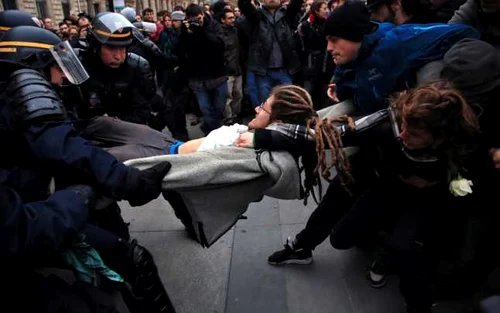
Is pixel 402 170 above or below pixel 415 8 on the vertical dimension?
below

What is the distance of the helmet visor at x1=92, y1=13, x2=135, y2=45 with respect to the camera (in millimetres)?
2887

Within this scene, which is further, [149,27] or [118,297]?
[149,27]

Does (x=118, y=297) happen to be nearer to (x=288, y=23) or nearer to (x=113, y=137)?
(x=113, y=137)

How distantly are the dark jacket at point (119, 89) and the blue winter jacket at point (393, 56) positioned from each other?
166 centimetres

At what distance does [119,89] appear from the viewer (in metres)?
3.14

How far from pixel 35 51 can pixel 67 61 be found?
15 cm

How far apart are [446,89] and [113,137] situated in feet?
5.92

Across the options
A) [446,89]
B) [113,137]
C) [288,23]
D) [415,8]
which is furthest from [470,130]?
[288,23]

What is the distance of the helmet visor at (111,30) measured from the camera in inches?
114

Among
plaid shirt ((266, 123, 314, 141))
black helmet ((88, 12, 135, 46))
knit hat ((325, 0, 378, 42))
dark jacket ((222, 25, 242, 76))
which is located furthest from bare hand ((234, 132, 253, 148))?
dark jacket ((222, 25, 242, 76))

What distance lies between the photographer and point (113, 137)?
242cm

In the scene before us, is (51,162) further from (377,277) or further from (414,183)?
(377,277)

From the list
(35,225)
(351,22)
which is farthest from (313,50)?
(35,225)

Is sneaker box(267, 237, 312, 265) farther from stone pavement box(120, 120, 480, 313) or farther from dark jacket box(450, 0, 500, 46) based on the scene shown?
dark jacket box(450, 0, 500, 46)
